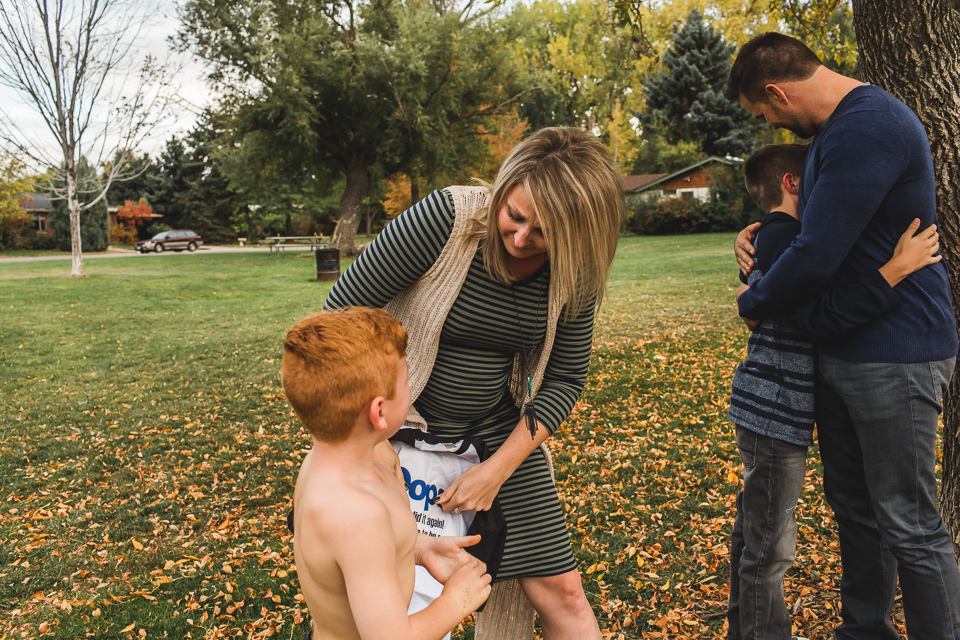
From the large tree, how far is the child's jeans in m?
23.7

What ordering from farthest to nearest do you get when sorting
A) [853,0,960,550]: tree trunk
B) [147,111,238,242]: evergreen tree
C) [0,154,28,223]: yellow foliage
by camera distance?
1. [147,111,238,242]: evergreen tree
2. [0,154,28,223]: yellow foliage
3. [853,0,960,550]: tree trunk

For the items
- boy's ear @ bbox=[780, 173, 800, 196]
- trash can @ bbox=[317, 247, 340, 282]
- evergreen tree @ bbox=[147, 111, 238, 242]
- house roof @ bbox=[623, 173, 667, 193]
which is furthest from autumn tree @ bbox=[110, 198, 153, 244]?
boy's ear @ bbox=[780, 173, 800, 196]

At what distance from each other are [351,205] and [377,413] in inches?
1059

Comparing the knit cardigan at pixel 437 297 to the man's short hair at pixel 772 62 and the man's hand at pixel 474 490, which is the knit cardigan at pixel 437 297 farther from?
the man's short hair at pixel 772 62

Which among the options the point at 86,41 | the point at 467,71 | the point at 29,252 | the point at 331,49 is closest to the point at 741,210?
the point at 467,71

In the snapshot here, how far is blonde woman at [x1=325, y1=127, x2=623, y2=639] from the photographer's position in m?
1.92

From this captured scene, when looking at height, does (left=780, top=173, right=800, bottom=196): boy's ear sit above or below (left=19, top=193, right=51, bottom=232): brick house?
below

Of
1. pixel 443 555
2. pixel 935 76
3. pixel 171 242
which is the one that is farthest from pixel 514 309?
pixel 171 242

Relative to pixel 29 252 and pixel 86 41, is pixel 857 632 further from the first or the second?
pixel 29 252

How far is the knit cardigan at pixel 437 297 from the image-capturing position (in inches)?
79.7

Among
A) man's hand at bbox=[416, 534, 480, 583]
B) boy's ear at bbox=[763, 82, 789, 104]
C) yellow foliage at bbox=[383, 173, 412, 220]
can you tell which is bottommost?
man's hand at bbox=[416, 534, 480, 583]

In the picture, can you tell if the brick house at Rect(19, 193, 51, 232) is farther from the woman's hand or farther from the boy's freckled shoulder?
the boy's freckled shoulder

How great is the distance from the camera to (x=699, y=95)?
39.7 metres

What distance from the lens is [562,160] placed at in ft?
6.23
